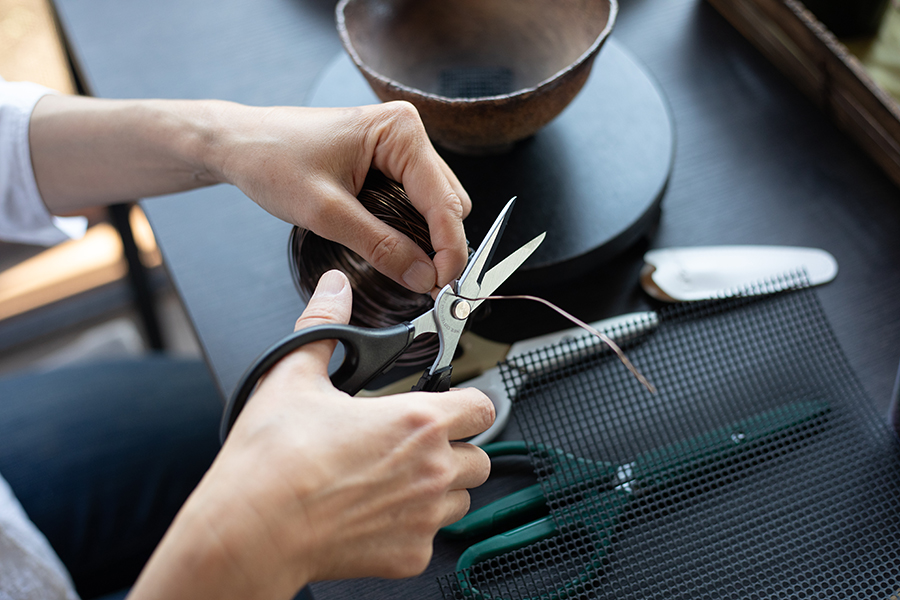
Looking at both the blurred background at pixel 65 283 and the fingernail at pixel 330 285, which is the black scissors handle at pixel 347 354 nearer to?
the fingernail at pixel 330 285

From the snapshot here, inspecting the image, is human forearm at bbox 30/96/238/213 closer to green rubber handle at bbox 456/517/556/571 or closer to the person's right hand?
the person's right hand

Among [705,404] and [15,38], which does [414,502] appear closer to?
[705,404]

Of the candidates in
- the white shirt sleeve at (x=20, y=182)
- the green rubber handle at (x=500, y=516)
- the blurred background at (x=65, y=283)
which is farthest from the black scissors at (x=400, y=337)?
the blurred background at (x=65, y=283)

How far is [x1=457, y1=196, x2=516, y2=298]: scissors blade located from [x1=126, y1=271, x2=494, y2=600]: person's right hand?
3.1 inches

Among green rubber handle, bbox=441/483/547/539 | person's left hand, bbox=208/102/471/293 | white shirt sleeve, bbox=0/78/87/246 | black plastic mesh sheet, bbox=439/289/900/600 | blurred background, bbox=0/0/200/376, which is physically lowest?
blurred background, bbox=0/0/200/376

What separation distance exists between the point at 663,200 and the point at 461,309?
34cm

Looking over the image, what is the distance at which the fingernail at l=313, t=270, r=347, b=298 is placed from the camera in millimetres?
419

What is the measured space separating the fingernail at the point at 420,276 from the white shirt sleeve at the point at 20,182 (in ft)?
1.32

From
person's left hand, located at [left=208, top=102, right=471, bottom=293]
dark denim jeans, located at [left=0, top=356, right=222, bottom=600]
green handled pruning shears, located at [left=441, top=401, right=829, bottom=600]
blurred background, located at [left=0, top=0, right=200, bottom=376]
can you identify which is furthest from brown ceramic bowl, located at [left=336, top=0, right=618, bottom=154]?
blurred background, located at [left=0, top=0, right=200, bottom=376]

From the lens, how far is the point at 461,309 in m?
0.45

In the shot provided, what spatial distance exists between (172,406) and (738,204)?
69 centimetres

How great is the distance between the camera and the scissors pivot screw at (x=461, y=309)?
45cm

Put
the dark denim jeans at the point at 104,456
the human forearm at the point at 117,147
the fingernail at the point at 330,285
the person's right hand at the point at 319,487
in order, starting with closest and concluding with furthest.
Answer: the person's right hand at the point at 319,487 < the fingernail at the point at 330,285 < the human forearm at the point at 117,147 < the dark denim jeans at the point at 104,456

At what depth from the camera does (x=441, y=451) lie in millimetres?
388
